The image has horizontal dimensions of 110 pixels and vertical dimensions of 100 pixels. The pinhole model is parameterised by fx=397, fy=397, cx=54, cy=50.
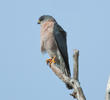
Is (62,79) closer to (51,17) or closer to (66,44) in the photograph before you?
(66,44)

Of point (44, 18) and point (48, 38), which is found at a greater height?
point (44, 18)

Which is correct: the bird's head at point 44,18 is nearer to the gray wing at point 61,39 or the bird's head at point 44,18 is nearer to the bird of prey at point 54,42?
the bird of prey at point 54,42

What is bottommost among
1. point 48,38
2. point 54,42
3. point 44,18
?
point 54,42

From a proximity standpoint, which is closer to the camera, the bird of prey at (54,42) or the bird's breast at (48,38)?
the bird of prey at (54,42)

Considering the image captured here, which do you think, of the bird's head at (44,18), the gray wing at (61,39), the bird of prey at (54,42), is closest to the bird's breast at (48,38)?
the bird of prey at (54,42)

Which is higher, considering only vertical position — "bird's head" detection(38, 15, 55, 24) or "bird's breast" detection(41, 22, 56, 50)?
"bird's head" detection(38, 15, 55, 24)

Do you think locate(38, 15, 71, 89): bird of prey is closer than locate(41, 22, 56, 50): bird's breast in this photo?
Yes

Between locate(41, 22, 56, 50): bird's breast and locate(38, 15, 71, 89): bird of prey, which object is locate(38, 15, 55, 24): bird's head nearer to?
locate(38, 15, 71, 89): bird of prey

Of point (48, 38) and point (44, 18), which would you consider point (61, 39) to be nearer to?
point (48, 38)

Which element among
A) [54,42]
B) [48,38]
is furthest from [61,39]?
[48,38]

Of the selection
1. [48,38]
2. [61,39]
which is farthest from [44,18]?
[61,39]

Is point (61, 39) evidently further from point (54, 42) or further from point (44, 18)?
point (44, 18)

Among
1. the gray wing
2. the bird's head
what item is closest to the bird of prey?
the gray wing

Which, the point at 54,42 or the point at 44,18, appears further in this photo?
the point at 44,18
